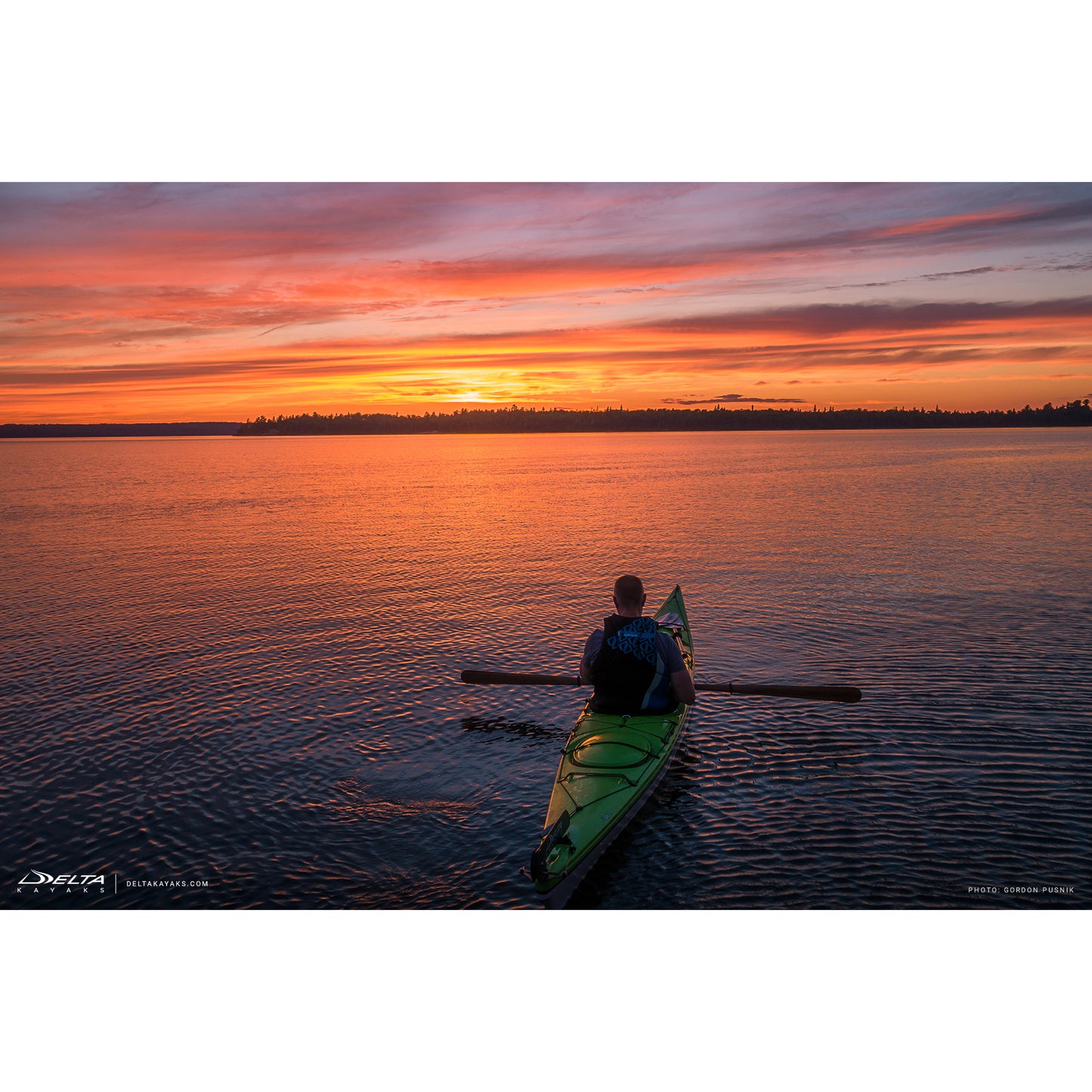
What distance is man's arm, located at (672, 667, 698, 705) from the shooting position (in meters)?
10.3

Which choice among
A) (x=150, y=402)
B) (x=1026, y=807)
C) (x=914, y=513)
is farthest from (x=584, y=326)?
(x=914, y=513)

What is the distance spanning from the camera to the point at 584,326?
68.9 feet

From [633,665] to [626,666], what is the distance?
3.8 inches

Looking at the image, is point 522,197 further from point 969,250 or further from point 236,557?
point 236,557

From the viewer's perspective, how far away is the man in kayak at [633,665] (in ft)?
33.5

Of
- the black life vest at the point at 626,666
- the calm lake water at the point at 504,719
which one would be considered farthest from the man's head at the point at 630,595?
the calm lake water at the point at 504,719

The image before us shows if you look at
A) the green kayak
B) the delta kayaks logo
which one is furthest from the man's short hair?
the delta kayaks logo

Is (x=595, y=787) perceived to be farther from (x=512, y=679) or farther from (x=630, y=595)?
(x=512, y=679)

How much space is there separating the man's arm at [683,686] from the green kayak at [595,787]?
0.81 meters

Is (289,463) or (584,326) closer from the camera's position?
(584,326)

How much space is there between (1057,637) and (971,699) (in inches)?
203

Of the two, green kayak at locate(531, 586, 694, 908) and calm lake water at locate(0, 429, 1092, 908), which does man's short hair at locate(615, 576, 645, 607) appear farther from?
calm lake water at locate(0, 429, 1092, 908)

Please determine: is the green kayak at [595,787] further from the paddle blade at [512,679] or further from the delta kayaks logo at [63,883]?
the delta kayaks logo at [63,883]

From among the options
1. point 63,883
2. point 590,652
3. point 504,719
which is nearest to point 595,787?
point 590,652
